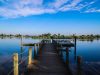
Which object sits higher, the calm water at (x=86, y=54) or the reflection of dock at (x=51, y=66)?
the reflection of dock at (x=51, y=66)

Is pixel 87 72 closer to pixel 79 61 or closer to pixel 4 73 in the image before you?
pixel 4 73

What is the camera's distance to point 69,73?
9.13m

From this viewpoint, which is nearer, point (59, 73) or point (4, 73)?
point (59, 73)

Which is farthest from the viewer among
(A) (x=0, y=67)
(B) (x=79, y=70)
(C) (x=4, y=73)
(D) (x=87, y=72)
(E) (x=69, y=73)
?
(A) (x=0, y=67)

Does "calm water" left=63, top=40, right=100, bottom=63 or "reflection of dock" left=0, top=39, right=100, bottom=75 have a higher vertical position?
"reflection of dock" left=0, top=39, right=100, bottom=75

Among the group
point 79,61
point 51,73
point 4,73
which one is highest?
point 79,61

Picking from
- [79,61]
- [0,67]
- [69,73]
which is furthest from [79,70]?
[0,67]

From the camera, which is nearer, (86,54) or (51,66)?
(51,66)

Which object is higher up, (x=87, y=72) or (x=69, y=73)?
(x=69, y=73)

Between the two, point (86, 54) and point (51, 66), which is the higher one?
point (51, 66)

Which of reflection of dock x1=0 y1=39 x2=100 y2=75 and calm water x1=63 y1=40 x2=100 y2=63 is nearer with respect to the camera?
reflection of dock x1=0 y1=39 x2=100 y2=75

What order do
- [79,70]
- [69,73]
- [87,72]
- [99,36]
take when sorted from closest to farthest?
[79,70]
[69,73]
[87,72]
[99,36]

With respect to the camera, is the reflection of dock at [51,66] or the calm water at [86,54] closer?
the reflection of dock at [51,66]

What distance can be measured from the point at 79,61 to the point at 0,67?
591 inches
